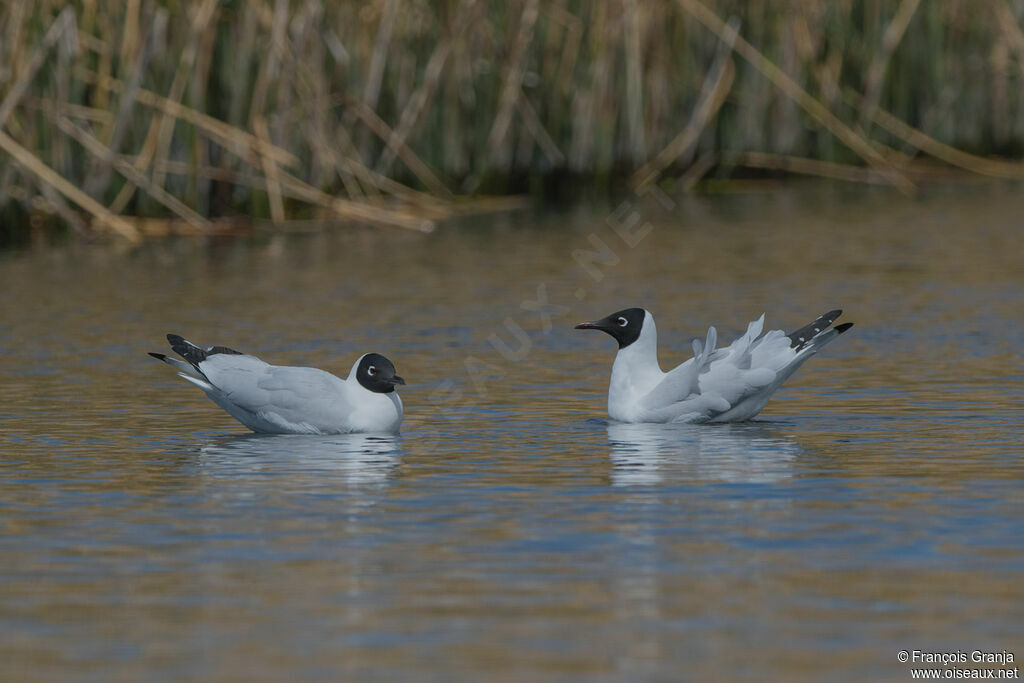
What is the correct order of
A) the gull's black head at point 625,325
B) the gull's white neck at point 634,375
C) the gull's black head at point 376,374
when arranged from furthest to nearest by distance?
the gull's black head at point 625,325, the gull's white neck at point 634,375, the gull's black head at point 376,374

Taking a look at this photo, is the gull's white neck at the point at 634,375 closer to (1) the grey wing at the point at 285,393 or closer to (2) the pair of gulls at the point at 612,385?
(2) the pair of gulls at the point at 612,385

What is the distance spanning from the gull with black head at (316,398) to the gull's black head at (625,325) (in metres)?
1.32

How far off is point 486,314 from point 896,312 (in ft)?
9.95

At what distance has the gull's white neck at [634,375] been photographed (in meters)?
11.2

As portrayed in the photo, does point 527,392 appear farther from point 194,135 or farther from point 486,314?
point 194,135

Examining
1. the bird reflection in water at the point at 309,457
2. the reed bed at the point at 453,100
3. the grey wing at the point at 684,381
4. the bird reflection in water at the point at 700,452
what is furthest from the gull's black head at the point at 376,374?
the reed bed at the point at 453,100

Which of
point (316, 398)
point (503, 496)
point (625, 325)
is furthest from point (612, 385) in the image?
point (503, 496)

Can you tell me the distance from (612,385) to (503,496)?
2678 millimetres

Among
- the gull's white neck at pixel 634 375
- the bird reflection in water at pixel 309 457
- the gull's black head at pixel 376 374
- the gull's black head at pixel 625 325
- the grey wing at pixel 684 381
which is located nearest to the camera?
the bird reflection in water at pixel 309 457

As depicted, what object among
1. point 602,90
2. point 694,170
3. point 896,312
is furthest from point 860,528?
point 694,170

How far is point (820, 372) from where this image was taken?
13156mm

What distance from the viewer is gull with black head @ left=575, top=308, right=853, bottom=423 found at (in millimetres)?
10945

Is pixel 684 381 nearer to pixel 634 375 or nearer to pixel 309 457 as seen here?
pixel 634 375

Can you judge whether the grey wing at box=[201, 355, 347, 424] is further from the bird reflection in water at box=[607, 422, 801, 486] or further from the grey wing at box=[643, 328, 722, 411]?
the grey wing at box=[643, 328, 722, 411]
